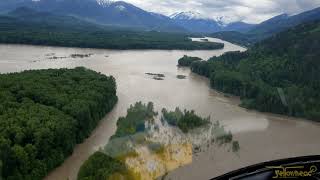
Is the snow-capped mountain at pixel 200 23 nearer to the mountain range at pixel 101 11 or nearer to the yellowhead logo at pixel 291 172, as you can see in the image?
the mountain range at pixel 101 11

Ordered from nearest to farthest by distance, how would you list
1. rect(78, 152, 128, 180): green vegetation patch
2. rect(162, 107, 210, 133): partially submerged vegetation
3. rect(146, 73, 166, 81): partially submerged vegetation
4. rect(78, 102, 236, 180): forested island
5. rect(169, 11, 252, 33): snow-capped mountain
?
rect(78, 102, 236, 180): forested island, rect(78, 152, 128, 180): green vegetation patch, rect(162, 107, 210, 133): partially submerged vegetation, rect(146, 73, 166, 81): partially submerged vegetation, rect(169, 11, 252, 33): snow-capped mountain

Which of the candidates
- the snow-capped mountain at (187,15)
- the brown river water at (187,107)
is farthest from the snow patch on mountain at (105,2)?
the brown river water at (187,107)

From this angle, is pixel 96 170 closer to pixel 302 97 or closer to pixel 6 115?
pixel 6 115

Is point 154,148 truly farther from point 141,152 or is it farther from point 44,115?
point 44,115

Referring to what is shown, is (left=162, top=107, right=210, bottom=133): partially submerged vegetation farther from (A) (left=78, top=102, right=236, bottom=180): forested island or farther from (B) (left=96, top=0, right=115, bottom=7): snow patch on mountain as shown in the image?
(B) (left=96, top=0, right=115, bottom=7): snow patch on mountain

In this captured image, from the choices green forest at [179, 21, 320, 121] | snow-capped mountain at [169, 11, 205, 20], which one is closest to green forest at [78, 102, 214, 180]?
green forest at [179, 21, 320, 121]

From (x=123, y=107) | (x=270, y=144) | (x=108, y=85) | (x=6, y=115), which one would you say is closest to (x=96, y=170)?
(x=6, y=115)

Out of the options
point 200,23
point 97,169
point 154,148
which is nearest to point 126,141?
point 154,148
